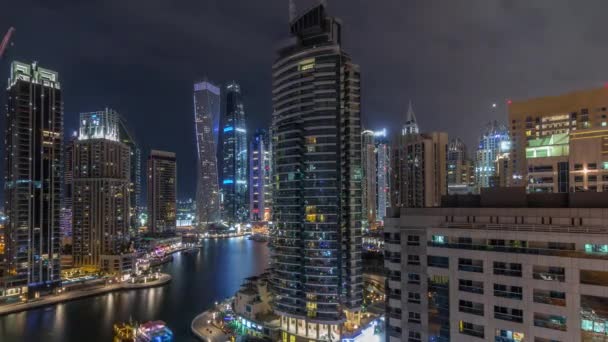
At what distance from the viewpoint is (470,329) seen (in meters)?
16.9

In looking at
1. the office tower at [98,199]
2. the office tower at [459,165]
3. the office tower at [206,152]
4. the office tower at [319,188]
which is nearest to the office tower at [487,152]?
the office tower at [459,165]

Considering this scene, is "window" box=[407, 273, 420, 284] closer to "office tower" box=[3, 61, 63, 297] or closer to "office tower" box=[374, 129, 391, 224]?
"office tower" box=[3, 61, 63, 297]

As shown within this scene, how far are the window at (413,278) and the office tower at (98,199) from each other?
77677mm

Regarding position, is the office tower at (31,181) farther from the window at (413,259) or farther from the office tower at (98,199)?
the window at (413,259)

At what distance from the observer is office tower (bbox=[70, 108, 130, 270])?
87812 millimetres

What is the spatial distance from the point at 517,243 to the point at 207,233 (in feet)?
564

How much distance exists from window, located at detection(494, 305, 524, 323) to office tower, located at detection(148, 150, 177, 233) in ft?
533

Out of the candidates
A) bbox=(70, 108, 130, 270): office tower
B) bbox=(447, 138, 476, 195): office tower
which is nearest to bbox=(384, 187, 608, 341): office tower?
bbox=(70, 108, 130, 270): office tower

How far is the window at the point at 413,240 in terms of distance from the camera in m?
20.5

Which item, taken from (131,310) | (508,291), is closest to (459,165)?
(131,310)

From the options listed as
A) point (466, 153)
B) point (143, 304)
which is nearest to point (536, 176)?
point (143, 304)

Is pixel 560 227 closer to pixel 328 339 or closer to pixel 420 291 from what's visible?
pixel 420 291

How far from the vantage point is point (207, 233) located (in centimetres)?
17788

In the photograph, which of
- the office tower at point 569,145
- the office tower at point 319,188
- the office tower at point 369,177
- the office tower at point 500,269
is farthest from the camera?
the office tower at point 369,177
